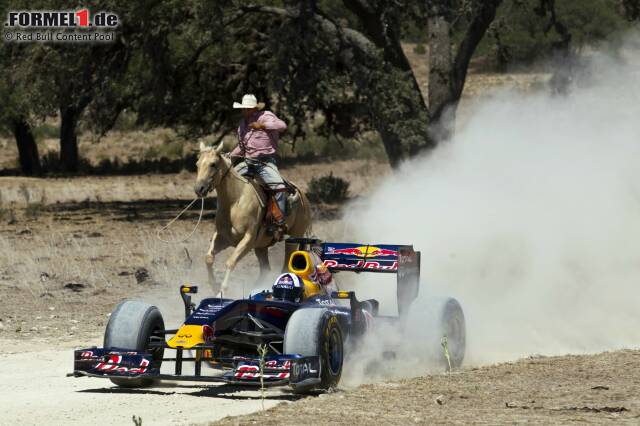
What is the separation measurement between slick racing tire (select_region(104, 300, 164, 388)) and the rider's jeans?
594cm

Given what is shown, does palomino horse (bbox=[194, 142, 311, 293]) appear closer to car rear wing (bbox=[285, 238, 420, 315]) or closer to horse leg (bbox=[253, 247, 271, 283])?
horse leg (bbox=[253, 247, 271, 283])

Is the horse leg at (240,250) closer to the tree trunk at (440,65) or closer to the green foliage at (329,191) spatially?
the tree trunk at (440,65)

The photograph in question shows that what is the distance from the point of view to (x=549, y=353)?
555 inches

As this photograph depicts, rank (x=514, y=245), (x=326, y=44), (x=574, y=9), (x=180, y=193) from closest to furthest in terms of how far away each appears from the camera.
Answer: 1. (x=514, y=245)
2. (x=326, y=44)
3. (x=180, y=193)
4. (x=574, y=9)

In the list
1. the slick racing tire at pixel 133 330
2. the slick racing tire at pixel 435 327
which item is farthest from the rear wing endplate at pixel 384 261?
the slick racing tire at pixel 133 330

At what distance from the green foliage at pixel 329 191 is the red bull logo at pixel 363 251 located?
20718mm

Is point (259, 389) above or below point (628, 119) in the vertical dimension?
below

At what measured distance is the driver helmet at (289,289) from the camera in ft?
38.6

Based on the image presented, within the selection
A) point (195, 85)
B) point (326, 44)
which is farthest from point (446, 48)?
point (195, 85)

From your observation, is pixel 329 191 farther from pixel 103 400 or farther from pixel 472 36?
pixel 103 400

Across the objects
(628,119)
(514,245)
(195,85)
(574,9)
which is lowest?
(514,245)

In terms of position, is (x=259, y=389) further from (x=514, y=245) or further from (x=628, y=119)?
(x=628, y=119)

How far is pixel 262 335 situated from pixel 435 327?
6.60ft

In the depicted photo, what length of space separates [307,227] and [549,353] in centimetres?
534
